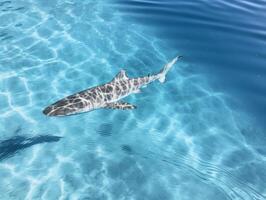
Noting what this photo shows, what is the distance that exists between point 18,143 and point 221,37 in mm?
12482

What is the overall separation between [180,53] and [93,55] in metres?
4.59

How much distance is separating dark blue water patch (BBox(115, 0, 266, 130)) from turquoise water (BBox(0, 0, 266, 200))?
24 centimetres

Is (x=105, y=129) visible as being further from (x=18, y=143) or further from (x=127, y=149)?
(x=18, y=143)

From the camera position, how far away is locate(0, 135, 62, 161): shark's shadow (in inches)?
417

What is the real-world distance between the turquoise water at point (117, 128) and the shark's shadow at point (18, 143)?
32 mm

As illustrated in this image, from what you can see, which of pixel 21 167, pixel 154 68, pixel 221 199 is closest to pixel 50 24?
pixel 154 68

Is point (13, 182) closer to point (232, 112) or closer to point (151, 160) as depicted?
point (151, 160)

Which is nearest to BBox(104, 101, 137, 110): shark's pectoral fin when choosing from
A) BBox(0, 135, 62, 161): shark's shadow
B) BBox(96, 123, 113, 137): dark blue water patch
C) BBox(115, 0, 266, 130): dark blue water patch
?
BBox(96, 123, 113, 137): dark blue water patch

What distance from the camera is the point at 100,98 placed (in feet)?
37.3

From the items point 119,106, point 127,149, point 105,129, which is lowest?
point 127,149

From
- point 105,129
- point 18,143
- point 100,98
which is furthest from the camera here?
point 105,129

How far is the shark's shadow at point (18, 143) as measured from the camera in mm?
10587

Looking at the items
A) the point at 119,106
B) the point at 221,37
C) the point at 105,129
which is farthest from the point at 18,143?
the point at 221,37

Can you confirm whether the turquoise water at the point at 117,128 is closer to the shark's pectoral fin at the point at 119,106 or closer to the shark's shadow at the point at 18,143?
the shark's shadow at the point at 18,143
